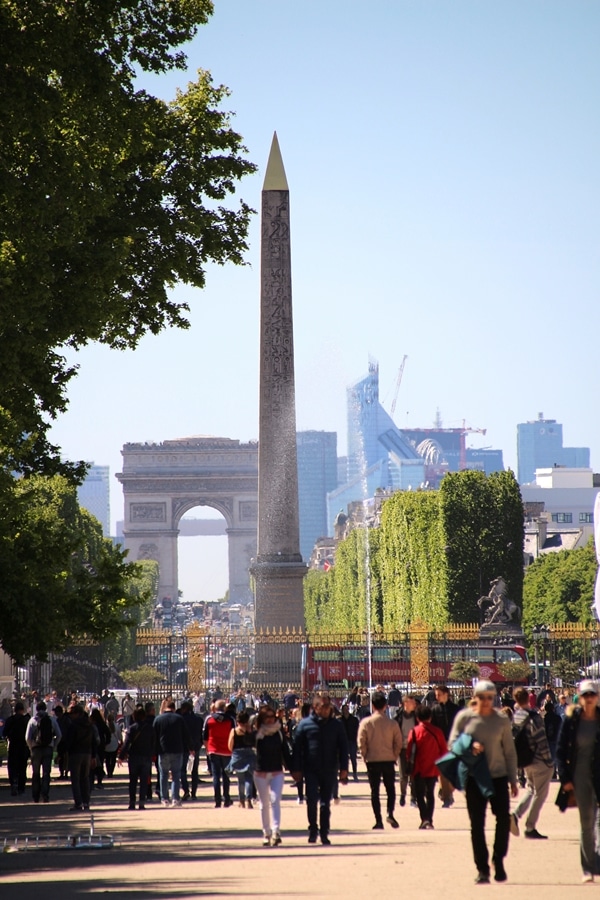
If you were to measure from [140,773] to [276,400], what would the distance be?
68.7 feet

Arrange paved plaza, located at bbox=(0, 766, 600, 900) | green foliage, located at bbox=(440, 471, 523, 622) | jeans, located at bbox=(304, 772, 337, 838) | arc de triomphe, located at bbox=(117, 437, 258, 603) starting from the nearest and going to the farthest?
paved plaza, located at bbox=(0, 766, 600, 900), jeans, located at bbox=(304, 772, 337, 838), green foliage, located at bbox=(440, 471, 523, 622), arc de triomphe, located at bbox=(117, 437, 258, 603)

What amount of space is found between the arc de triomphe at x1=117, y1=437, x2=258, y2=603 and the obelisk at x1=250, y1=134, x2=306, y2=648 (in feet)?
356

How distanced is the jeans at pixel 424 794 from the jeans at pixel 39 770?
7.81 meters

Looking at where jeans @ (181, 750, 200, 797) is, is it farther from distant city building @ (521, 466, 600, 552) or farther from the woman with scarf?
distant city building @ (521, 466, 600, 552)

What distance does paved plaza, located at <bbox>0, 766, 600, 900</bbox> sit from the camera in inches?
472

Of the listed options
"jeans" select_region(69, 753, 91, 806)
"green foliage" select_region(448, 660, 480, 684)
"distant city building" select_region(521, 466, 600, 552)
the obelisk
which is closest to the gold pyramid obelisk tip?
the obelisk

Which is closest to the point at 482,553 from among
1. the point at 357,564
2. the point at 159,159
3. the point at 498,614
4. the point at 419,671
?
the point at 498,614

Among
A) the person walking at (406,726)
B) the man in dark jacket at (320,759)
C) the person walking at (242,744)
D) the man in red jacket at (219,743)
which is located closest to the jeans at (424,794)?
the person walking at (406,726)

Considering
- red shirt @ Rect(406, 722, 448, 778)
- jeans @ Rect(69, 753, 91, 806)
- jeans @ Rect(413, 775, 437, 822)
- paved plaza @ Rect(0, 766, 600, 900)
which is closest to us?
paved plaza @ Rect(0, 766, 600, 900)

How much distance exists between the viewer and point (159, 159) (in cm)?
2267

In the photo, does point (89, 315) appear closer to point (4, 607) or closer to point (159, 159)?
point (159, 159)

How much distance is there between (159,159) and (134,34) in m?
2.47

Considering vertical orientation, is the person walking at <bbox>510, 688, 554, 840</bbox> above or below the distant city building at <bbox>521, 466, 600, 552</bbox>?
below

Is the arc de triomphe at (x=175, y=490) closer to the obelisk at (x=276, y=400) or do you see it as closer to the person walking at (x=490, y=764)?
the obelisk at (x=276, y=400)
